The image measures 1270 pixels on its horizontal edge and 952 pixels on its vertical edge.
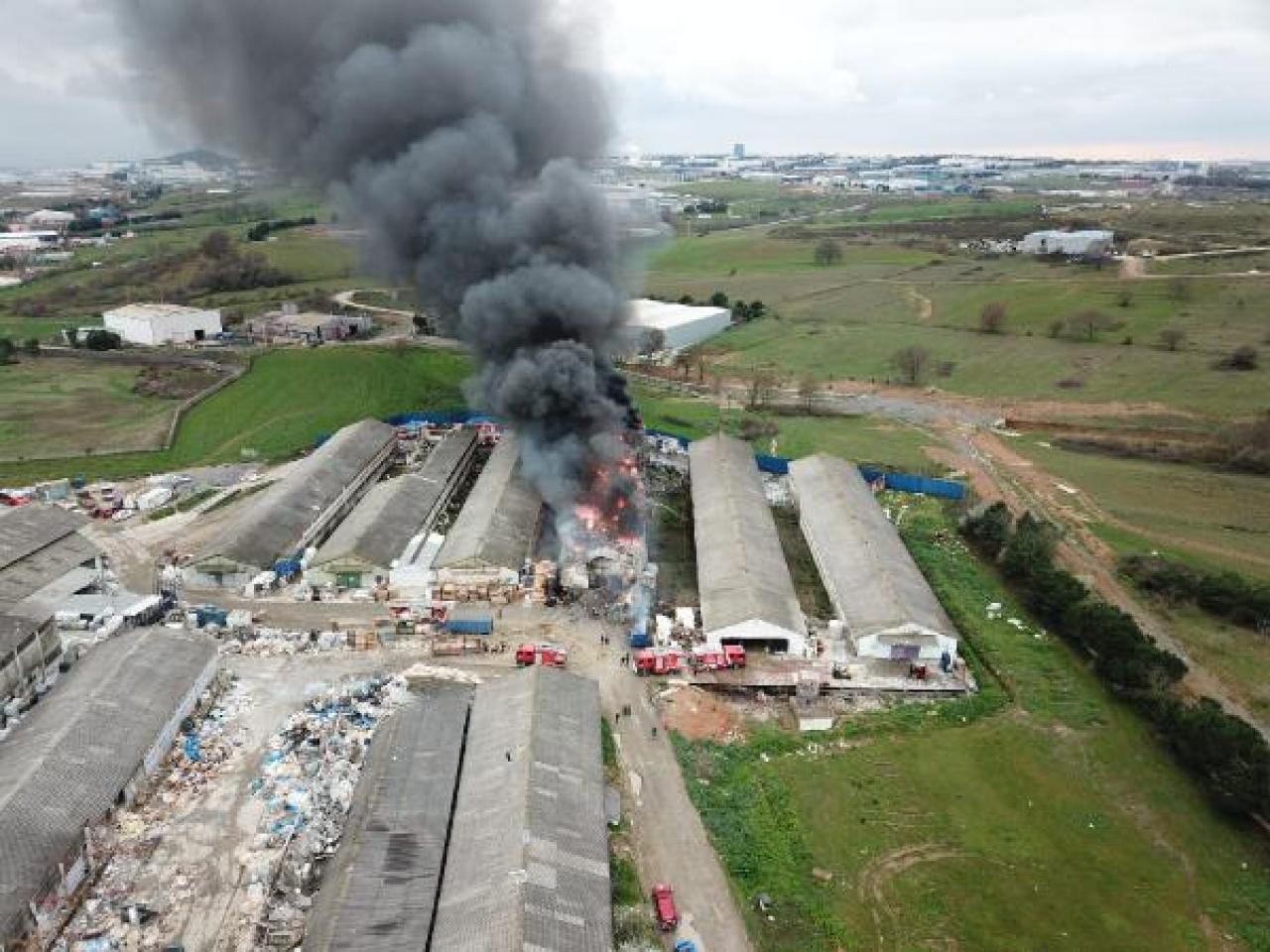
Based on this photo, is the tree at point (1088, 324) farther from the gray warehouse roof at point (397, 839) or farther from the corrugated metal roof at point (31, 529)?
the corrugated metal roof at point (31, 529)

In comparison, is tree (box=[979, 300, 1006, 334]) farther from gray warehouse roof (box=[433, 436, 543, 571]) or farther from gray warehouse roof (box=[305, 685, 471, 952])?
gray warehouse roof (box=[305, 685, 471, 952])

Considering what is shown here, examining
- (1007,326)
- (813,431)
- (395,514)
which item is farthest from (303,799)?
(1007,326)

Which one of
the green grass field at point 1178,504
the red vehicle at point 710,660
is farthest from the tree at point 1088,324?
the red vehicle at point 710,660

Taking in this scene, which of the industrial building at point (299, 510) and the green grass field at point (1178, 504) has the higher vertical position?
the industrial building at point (299, 510)

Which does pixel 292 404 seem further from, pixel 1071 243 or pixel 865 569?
pixel 1071 243

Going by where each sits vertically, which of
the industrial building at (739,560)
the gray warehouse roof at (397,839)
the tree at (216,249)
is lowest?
the industrial building at (739,560)

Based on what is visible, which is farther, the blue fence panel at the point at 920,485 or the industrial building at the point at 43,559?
the blue fence panel at the point at 920,485
